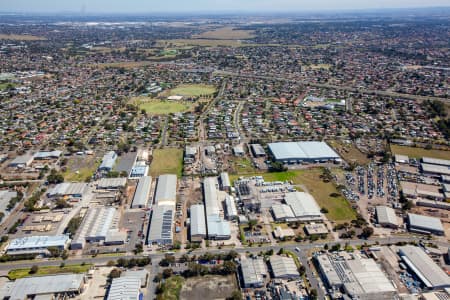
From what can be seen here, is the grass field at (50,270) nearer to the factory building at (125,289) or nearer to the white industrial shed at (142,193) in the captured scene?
the factory building at (125,289)

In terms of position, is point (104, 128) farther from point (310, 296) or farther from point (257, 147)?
point (310, 296)

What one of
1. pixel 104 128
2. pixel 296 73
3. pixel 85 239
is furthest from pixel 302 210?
pixel 296 73

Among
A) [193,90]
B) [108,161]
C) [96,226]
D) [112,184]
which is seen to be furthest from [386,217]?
[193,90]

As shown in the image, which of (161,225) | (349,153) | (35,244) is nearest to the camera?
(35,244)

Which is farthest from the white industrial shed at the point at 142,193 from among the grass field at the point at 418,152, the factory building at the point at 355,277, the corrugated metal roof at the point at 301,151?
the grass field at the point at 418,152

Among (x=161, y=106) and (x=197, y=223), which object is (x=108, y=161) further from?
(x=161, y=106)

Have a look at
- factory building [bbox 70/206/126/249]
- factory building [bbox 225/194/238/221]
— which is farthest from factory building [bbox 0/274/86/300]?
factory building [bbox 225/194/238/221]
